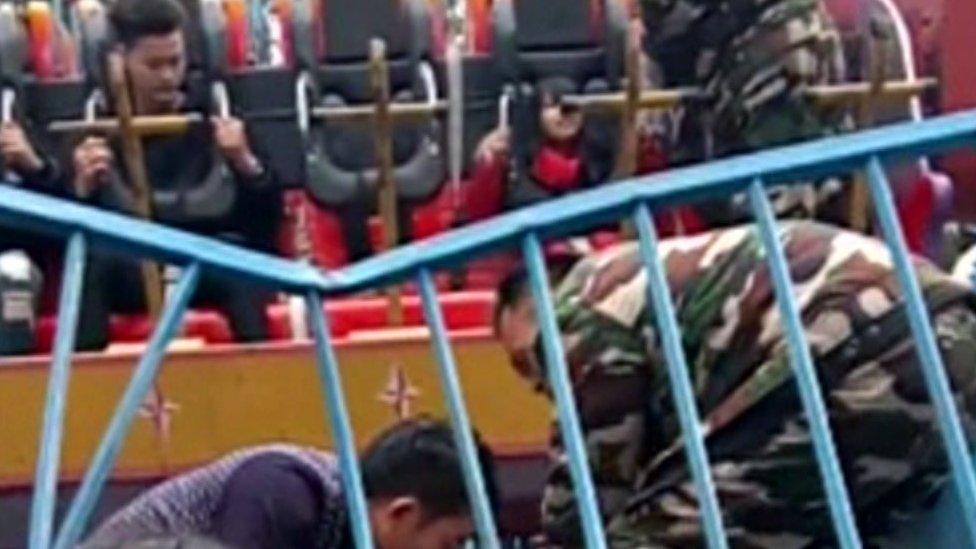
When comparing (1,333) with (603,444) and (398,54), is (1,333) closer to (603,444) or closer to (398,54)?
(398,54)

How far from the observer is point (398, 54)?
7086 mm

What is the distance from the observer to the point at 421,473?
14.4 feet

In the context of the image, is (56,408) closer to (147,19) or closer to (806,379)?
(806,379)

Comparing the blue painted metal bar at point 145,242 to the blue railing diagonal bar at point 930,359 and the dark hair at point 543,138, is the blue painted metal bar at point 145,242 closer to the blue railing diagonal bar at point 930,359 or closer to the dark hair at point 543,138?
the blue railing diagonal bar at point 930,359

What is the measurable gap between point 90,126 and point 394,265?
2.89 metres

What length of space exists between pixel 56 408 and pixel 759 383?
967 mm

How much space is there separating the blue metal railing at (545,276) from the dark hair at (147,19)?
113 inches

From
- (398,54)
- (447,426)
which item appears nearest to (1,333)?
(398,54)

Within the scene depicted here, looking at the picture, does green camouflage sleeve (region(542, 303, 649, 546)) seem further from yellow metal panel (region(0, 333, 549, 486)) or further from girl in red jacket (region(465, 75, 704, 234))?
girl in red jacket (region(465, 75, 704, 234))

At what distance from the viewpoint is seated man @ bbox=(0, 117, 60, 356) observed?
21.2 ft

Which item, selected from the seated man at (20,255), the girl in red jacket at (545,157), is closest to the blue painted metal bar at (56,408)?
the seated man at (20,255)

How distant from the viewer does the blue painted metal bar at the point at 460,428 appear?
394cm

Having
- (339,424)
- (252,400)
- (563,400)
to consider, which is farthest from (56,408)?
(252,400)

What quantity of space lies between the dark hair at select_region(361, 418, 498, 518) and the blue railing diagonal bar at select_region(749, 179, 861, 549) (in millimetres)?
578
